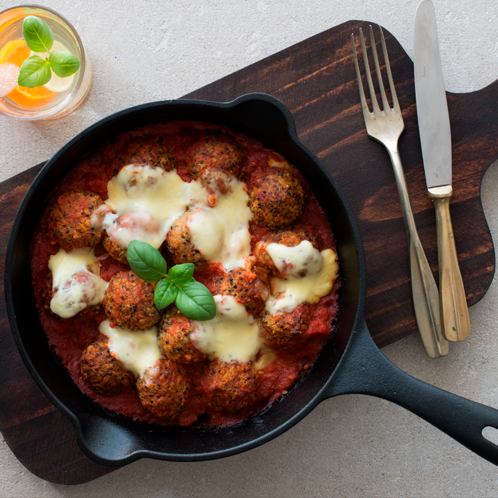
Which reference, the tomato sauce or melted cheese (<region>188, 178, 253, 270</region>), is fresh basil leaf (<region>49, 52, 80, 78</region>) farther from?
melted cheese (<region>188, 178, 253, 270</region>)

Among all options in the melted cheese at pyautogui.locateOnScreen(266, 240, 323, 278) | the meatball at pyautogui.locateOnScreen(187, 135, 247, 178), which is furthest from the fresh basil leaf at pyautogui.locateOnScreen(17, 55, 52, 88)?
the melted cheese at pyautogui.locateOnScreen(266, 240, 323, 278)

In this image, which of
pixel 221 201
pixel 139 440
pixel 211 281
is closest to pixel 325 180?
pixel 221 201

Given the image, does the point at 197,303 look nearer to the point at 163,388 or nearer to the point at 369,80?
the point at 163,388

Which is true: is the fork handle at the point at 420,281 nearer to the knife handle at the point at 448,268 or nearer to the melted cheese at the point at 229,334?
the knife handle at the point at 448,268

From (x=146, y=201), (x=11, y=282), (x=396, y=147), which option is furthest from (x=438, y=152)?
(x=11, y=282)

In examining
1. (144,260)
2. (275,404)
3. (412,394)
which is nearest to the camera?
(412,394)

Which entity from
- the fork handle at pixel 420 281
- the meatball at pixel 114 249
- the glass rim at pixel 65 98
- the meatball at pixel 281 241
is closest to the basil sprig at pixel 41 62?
the glass rim at pixel 65 98
